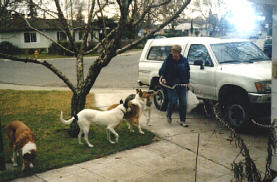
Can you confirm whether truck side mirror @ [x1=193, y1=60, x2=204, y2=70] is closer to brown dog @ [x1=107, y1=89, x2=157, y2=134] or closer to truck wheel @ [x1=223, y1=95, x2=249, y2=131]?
truck wheel @ [x1=223, y1=95, x2=249, y2=131]

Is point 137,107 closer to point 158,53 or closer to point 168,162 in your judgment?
point 168,162

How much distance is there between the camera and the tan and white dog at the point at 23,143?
5.50 m

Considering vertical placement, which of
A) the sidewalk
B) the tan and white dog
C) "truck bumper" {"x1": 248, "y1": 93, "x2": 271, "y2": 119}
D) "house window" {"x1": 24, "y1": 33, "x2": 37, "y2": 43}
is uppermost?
"house window" {"x1": 24, "y1": 33, "x2": 37, "y2": 43}

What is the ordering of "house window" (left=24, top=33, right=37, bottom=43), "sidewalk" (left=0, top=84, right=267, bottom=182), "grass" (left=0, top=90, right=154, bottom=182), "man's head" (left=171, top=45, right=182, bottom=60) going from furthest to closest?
"house window" (left=24, top=33, right=37, bottom=43) < "man's head" (left=171, top=45, right=182, bottom=60) < "grass" (left=0, top=90, right=154, bottom=182) < "sidewalk" (left=0, top=84, right=267, bottom=182)

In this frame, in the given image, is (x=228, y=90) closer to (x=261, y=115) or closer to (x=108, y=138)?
(x=261, y=115)

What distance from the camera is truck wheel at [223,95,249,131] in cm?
760

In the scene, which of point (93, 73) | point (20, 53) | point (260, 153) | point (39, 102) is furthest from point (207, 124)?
point (20, 53)

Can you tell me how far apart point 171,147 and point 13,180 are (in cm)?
296

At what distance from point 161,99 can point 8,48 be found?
119 ft

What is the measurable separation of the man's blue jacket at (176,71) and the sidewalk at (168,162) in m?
1.14

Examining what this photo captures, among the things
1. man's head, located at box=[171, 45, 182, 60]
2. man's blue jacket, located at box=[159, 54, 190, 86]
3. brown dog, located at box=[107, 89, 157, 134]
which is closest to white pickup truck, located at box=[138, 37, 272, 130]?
man's blue jacket, located at box=[159, 54, 190, 86]

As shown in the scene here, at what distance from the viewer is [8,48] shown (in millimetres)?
42219

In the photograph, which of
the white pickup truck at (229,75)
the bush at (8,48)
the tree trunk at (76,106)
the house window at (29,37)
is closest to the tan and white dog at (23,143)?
the tree trunk at (76,106)

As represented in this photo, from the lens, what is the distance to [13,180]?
17.5ft
